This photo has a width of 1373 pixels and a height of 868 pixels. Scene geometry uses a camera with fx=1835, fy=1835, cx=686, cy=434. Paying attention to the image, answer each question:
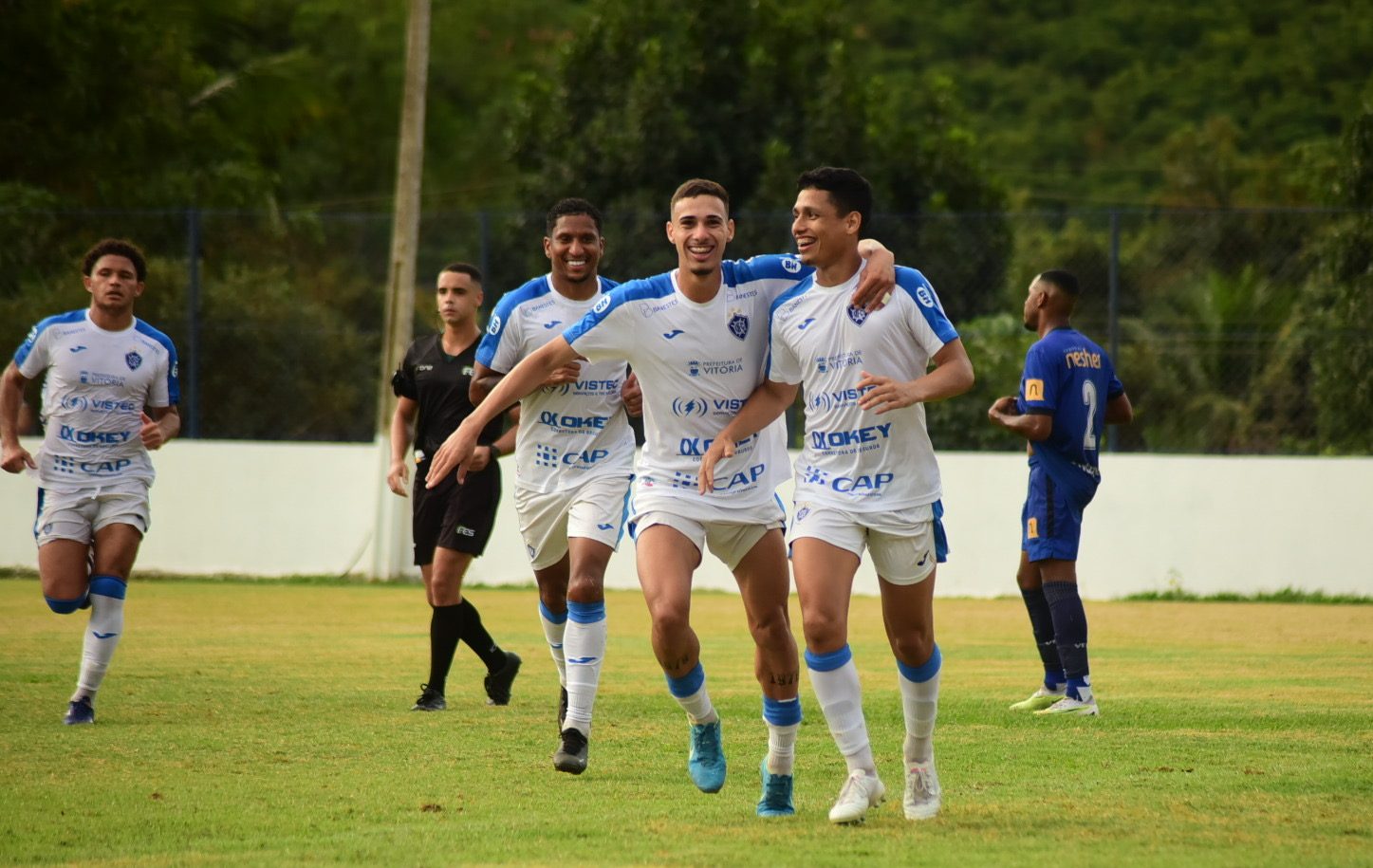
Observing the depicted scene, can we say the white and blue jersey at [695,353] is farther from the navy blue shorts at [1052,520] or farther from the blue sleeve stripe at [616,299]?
the navy blue shorts at [1052,520]

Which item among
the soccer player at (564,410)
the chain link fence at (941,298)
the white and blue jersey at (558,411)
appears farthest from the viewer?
the chain link fence at (941,298)

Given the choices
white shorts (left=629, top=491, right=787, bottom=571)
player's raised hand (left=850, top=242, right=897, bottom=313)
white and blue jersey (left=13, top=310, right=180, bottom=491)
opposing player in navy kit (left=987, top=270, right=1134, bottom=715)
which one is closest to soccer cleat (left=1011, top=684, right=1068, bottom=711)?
opposing player in navy kit (left=987, top=270, right=1134, bottom=715)

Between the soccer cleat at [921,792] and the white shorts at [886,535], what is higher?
the white shorts at [886,535]

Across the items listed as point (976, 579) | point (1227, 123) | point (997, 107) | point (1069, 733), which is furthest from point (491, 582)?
point (997, 107)

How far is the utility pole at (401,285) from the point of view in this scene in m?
19.5

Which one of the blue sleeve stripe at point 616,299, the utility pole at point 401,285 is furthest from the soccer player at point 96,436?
the utility pole at point 401,285

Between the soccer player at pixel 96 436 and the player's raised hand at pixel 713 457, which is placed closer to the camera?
the player's raised hand at pixel 713 457

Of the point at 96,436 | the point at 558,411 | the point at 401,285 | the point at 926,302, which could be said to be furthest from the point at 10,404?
the point at 401,285

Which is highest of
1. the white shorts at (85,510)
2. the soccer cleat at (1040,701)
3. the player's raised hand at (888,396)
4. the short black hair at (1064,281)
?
the short black hair at (1064,281)

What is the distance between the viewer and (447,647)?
972 centimetres

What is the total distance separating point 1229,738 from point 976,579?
31.8 ft

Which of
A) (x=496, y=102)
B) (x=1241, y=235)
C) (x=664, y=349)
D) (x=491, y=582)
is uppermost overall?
(x=496, y=102)

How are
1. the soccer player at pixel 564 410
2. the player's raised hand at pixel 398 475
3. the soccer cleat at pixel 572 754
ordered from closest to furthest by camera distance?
1. the soccer cleat at pixel 572 754
2. the soccer player at pixel 564 410
3. the player's raised hand at pixel 398 475

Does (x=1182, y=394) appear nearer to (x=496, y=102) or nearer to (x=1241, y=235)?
(x=1241, y=235)
